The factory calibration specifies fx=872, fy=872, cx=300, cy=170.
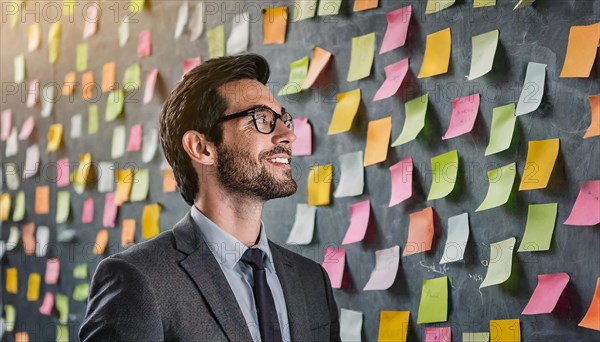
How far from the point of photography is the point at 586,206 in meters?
1.56

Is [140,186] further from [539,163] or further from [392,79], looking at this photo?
[539,163]

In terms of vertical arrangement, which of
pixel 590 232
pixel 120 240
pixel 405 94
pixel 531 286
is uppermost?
pixel 405 94

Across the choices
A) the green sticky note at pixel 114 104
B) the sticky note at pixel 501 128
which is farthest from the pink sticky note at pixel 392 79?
the green sticky note at pixel 114 104

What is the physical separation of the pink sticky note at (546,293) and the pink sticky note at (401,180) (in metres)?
0.37

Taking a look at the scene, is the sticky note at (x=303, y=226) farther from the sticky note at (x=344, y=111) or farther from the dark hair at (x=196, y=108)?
the dark hair at (x=196, y=108)

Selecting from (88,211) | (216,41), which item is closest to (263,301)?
(216,41)

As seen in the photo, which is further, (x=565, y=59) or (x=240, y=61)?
(x=240, y=61)

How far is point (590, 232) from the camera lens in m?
1.56

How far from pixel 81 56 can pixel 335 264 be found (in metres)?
1.51

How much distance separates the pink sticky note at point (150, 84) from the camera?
2746 millimetres

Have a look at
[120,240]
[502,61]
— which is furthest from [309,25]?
[120,240]

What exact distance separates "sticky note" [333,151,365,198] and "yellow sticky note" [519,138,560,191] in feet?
1.48

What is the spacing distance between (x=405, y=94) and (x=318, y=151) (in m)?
0.32

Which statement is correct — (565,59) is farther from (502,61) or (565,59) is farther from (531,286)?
(531,286)
